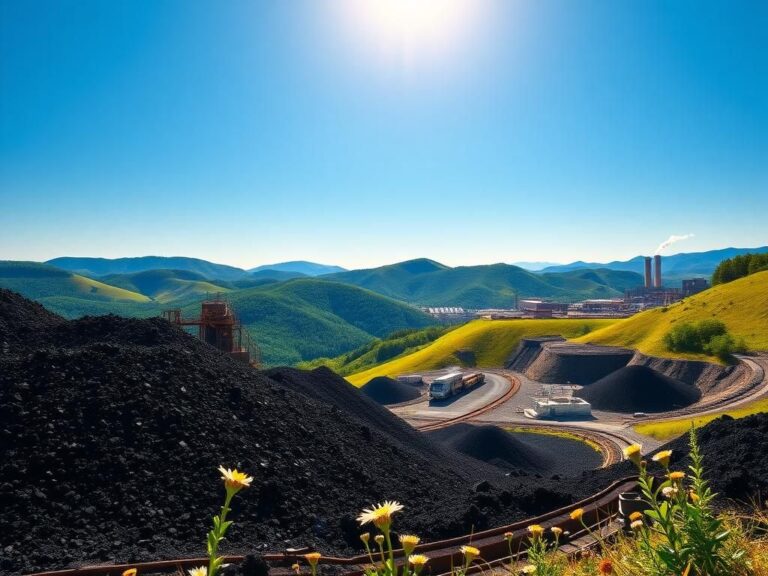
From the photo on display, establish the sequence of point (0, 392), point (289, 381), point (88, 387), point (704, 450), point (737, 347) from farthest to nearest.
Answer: point (737, 347) → point (289, 381) → point (704, 450) → point (88, 387) → point (0, 392)

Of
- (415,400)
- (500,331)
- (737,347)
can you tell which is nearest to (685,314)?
(737,347)

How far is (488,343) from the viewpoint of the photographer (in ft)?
248

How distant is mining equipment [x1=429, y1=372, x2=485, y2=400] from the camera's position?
50.4 m

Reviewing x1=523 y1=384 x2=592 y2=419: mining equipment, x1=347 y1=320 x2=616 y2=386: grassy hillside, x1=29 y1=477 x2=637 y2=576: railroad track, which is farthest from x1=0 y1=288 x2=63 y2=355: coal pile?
x1=347 y1=320 x2=616 y2=386: grassy hillside

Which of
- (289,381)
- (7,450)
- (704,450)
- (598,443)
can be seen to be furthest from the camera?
(598,443)

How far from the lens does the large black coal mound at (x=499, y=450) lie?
93.9ft

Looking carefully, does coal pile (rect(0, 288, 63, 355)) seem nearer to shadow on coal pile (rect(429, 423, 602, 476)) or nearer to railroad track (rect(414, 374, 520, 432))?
shadow on coal pile (rect(429, 423, 602, 476))

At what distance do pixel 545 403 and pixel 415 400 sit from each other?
12796 mm

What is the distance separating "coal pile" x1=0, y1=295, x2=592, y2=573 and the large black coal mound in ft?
32.4

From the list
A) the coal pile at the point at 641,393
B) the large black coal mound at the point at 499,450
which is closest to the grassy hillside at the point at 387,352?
the coal pile at the point at 641,393

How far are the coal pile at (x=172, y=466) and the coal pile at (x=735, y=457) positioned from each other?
3228 mm

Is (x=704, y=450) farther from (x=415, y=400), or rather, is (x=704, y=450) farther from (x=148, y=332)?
(x=415, y=400)

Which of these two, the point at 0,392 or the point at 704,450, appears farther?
the point at 704,450

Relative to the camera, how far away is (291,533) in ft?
37.4
